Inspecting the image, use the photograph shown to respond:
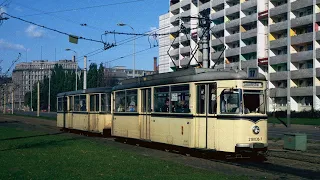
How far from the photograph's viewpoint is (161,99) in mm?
18453

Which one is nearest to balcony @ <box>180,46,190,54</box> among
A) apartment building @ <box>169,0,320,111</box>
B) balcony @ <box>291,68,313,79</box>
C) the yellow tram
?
apartment building @ <box>169,0,320,111</box>

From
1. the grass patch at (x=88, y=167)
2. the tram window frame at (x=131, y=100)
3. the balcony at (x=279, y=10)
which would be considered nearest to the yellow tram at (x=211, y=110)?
the tram window frame at (x=131, y=100)

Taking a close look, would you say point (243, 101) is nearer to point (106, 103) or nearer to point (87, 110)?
point (106, 103)

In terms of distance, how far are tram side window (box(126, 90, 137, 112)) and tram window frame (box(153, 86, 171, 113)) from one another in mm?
2132

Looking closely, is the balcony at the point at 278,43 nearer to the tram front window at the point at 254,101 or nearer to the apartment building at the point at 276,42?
the apartment building at the point at 276,42

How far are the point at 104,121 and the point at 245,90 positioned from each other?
42.7 ft

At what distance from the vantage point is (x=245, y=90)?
1527 centimetres

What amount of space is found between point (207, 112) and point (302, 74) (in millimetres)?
52700

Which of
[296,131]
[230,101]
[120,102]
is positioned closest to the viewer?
[230,101]

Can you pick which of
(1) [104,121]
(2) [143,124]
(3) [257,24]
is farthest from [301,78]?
(2) [143,124]

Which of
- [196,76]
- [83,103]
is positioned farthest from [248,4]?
[196,76]

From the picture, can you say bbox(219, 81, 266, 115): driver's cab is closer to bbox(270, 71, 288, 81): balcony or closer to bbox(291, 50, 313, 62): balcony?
bbox(291, 50, 313, 62): balcony

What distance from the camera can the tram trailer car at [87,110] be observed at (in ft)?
86.8

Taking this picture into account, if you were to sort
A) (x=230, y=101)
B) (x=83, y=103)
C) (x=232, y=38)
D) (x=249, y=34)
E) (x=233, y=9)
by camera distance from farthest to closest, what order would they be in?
(x=233, y=9) → (x=232, y=38) → (x=249, y=34) → (x=83, y=103) → (x=230, y=101)
